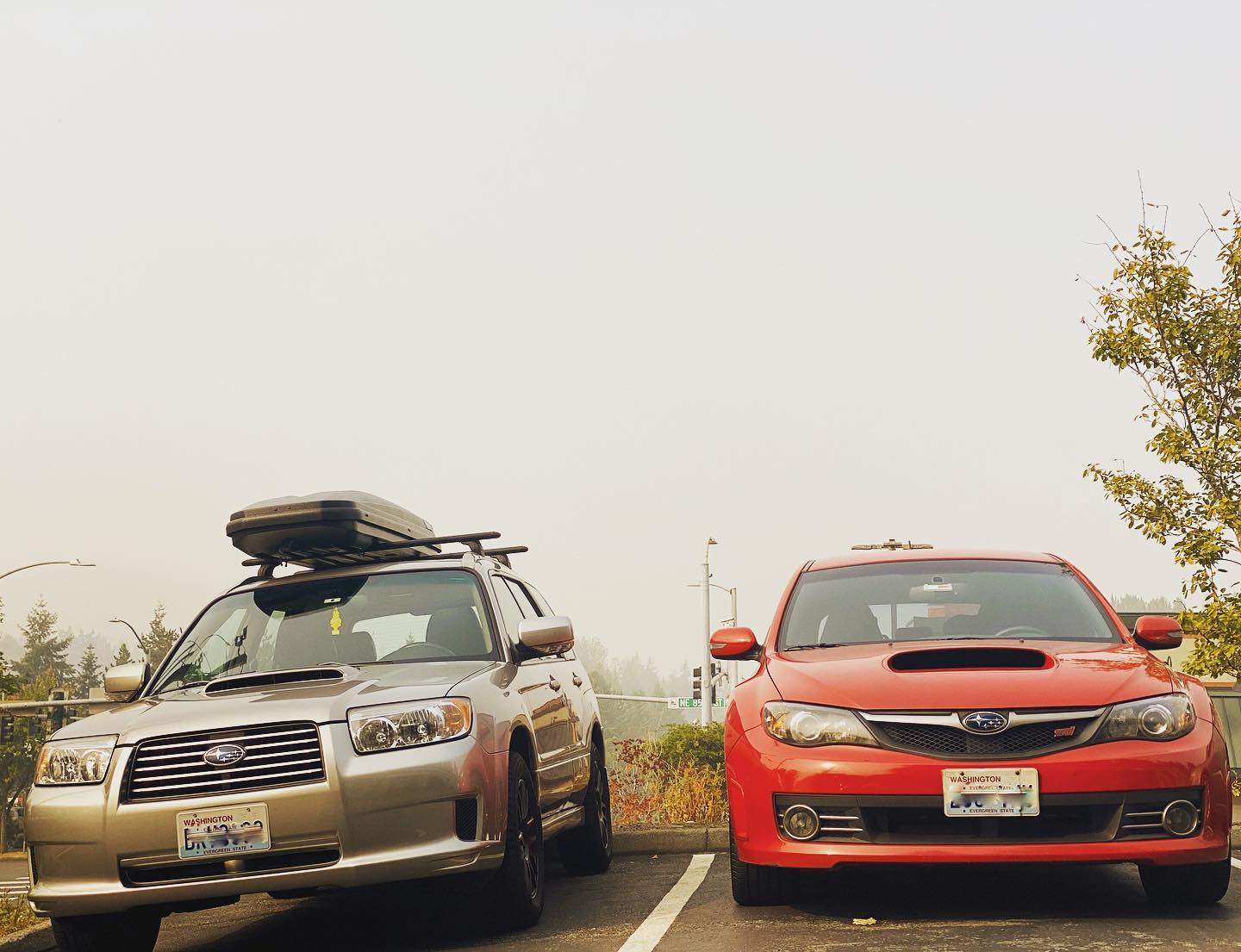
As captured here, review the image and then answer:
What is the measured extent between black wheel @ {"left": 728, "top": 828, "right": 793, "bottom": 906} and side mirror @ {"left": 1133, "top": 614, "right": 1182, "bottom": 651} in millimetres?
2067

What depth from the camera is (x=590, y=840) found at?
9.60m

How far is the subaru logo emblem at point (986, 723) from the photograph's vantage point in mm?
6465

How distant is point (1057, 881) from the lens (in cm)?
811

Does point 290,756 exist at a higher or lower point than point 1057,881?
higher

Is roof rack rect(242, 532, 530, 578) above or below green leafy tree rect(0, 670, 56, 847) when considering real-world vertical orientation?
above

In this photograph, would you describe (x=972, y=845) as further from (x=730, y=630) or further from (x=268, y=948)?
(x=268, y=948)

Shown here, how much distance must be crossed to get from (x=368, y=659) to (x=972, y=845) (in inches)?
125

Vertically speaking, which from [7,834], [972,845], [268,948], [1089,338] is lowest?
[7,834]

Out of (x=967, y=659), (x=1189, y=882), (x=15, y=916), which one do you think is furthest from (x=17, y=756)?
(x=1189, y=882)

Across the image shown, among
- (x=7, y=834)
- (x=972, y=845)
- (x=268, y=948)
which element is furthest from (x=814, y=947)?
(x=7, y=834)

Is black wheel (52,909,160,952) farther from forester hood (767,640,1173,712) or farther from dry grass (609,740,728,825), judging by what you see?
dry grass (609,740,728,825)

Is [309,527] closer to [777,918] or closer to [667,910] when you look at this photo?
[667,910]

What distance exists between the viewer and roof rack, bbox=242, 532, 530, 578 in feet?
29.5

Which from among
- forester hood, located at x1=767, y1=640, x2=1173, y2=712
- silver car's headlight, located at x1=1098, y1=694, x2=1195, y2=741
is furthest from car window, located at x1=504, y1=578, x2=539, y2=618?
silver car's headlight, located at x1=1098, y1=694, x2=1195, y2=741
